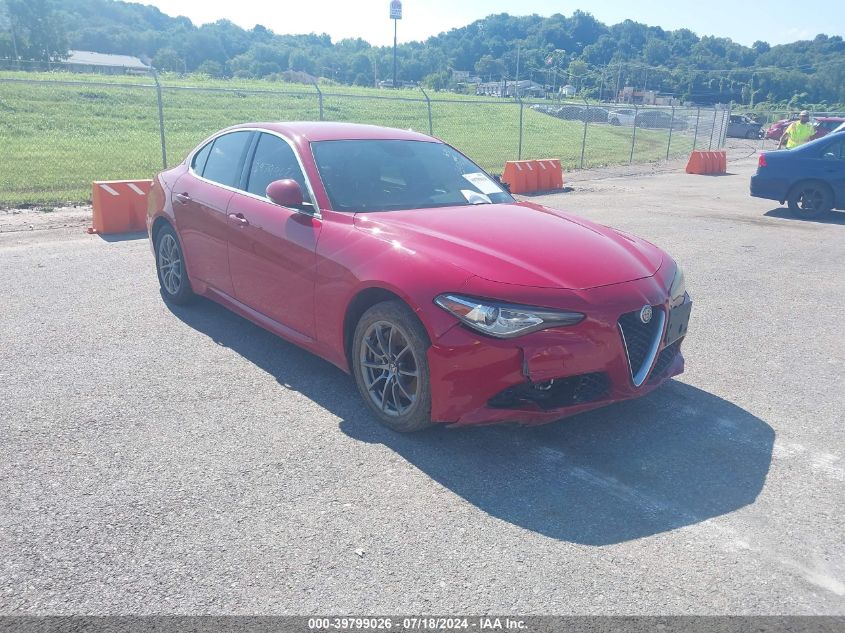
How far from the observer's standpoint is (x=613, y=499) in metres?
3.47

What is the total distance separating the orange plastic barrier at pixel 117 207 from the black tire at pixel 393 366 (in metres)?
6.45

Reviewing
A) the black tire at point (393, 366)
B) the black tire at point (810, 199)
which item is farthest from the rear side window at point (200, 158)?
the black tire at point (810, 199)

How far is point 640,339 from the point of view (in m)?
3.96

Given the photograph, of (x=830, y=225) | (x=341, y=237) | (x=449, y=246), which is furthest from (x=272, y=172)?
(x=830, y=225)

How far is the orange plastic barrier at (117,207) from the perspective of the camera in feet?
30.8

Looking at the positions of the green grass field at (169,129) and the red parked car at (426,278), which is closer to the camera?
the red parked car at (426,278)

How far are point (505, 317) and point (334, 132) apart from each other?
236cm

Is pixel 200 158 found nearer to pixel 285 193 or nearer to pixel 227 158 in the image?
pixel 227 158

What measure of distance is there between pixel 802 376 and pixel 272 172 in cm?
397

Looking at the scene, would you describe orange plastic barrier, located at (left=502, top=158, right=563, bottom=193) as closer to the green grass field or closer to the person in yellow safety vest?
the green grass field

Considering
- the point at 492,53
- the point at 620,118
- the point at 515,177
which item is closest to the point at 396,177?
the point at 515,177

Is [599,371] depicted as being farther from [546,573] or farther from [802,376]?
[802,376]

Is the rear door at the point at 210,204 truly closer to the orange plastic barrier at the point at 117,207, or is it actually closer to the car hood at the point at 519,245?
the car hood at the point at 519,245

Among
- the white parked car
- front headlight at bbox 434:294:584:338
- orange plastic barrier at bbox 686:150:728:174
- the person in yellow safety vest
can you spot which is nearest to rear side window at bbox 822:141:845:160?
the person in yellow safety vest
